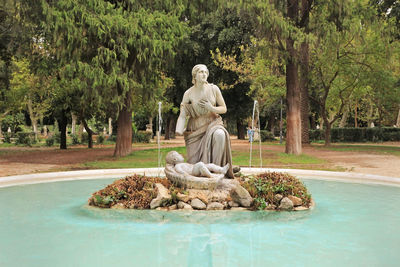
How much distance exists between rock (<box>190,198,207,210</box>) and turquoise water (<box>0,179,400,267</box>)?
0.27m

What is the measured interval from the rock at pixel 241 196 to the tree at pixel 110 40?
1003cm

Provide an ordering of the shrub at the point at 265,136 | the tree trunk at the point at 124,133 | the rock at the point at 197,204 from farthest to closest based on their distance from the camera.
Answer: the shrub at the point at 265,136 → the tree trunk at the point at 124,133 → the rock at the point at 197,204

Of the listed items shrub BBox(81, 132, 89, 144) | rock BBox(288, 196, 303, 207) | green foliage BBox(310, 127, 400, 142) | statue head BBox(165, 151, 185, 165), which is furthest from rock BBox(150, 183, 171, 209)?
green foliage BBox(310, 127, 400, 142)

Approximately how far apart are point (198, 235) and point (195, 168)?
7.04ft

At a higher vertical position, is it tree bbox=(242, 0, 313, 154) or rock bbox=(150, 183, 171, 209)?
tree bbox=(242, 0, 313, 154)

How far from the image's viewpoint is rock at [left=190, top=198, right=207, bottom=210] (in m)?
7.24

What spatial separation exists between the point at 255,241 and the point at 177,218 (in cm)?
174

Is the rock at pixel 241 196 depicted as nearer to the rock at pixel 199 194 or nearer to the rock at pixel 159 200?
the rock at pixel 199 194

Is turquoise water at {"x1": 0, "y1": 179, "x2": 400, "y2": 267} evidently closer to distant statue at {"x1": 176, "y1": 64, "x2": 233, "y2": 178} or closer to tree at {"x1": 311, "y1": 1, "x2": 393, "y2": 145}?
distant statue at {"x1": 176, "y1": 64, "x2": 233, "y2": 178}

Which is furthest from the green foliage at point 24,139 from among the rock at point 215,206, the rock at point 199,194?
the rock at point 215,206

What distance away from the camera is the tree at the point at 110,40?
52.7ft

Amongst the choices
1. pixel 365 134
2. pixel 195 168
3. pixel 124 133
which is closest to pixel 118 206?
pixel 195 168

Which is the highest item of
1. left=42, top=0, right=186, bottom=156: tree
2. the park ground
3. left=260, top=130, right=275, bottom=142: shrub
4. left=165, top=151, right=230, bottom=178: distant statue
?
left=42, top=0, right=186, bottom=156: tree

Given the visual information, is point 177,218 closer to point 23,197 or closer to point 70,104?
point 23,197
